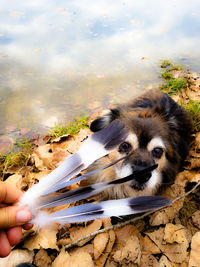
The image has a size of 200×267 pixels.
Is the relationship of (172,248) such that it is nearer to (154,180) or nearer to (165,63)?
(154,180)

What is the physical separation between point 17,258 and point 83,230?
635mm

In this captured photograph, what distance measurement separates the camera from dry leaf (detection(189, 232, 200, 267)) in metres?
2.01

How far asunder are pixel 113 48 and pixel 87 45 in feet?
2.42

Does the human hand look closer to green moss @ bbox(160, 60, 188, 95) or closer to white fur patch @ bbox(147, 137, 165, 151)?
white fur patch @ bbox(147, 137, 165, 151)

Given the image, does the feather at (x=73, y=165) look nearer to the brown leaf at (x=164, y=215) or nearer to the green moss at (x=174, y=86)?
the brown leaf at (x=164, y=215)

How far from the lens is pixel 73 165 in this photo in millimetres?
1761

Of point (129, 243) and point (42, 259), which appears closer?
point (42, 259)

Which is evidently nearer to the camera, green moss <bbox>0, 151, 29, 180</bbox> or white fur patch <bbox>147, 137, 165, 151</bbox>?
white fur patch <bbox>147, 137, 165, 151</bbox>

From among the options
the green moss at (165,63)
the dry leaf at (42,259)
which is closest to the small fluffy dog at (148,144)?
the dry leaf at (42,259)

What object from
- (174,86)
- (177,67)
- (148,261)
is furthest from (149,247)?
(177,67)

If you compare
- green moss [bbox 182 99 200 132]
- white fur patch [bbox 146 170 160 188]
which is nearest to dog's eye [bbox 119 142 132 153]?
white fur patch [bbox 146 170 160 188]

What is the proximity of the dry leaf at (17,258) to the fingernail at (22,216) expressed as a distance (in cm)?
69

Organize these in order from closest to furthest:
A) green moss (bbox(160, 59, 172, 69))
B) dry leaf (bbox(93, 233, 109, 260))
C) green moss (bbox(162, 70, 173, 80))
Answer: dry leaf (bbox(93, 233, 109, 260)) → green moss (bbox(162, 70, 173, 80)) → green moss (bbox(160, 59, 172, 69))

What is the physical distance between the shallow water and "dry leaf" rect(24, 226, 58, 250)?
2.04m
